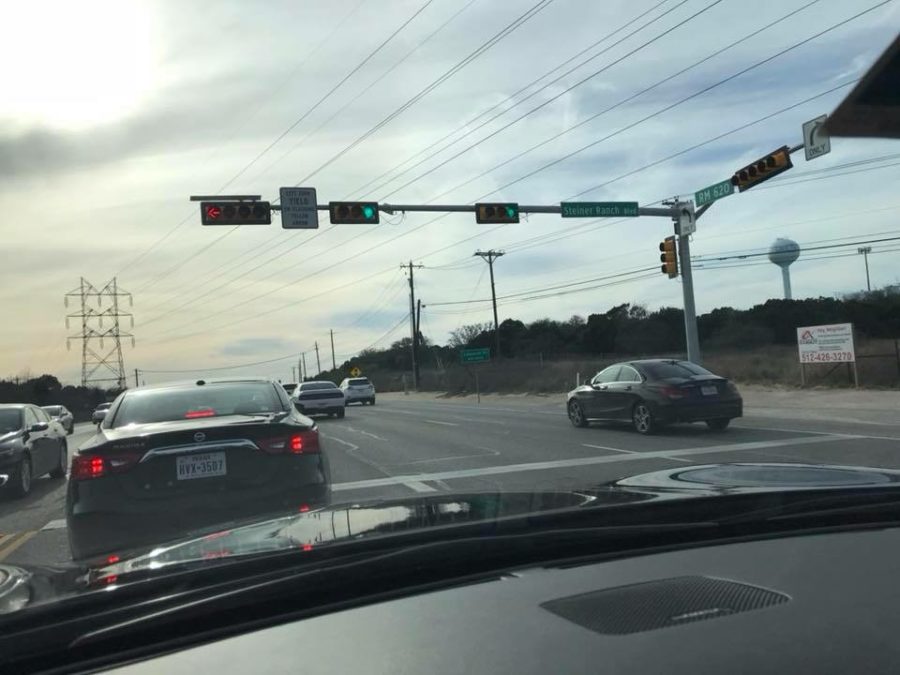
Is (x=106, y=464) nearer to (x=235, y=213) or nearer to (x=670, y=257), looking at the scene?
(x=235, y=213)

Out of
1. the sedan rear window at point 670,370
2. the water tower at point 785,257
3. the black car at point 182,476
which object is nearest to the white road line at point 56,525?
the black car at point 182,476

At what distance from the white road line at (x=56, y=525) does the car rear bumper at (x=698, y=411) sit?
10187 mm

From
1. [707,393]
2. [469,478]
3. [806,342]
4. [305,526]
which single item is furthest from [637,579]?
[806,342]

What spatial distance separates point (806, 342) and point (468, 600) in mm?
25647

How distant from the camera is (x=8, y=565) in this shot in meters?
2.88

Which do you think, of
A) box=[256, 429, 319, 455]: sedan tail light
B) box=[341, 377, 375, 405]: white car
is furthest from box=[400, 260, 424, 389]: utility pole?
box=[256, 429, 319, 455]: sedan tail light

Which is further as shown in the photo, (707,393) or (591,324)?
(591,324)

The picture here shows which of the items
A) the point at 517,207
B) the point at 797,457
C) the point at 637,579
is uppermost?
the point at 517,207

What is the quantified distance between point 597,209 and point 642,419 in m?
8.51

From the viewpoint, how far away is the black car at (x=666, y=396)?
14.9m

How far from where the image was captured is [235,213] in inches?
783

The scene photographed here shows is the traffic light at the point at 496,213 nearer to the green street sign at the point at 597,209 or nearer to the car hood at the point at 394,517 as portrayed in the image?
the green street sign at the point at 597,209

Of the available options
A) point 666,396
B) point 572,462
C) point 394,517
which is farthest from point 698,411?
point 394,517

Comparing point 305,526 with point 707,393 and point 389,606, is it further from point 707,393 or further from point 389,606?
point 707,393
